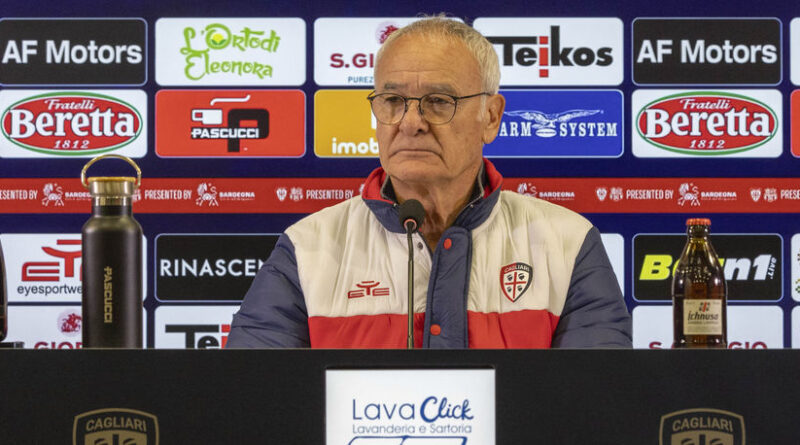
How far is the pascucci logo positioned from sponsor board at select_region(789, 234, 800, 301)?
41 cm

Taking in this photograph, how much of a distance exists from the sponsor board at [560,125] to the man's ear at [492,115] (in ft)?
5.02

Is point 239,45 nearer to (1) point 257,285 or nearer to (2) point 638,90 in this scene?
(2) point 638,90

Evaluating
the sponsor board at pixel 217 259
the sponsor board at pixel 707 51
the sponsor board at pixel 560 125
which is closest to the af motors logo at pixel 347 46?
the sponsor board at pixel 560 125

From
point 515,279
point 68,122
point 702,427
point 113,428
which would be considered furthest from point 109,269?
point 68,122

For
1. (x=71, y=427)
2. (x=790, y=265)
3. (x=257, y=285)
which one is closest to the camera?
(x=71, y=427)

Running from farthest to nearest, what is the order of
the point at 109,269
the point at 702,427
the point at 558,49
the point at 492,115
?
the point at 558,49
the point at 492,115
the point at 109,269
the point at 702,427

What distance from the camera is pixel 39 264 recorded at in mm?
3275

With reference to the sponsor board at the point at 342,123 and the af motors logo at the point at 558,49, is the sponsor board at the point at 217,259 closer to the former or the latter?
the sponsor board at the point at 342,123

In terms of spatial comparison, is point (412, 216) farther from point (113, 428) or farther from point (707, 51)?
point (707, 51)

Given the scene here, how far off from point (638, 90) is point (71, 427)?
297 cm

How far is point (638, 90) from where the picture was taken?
331 centimetres

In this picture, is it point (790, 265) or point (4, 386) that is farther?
point (790, 265)

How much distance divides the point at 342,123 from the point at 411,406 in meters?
2.68

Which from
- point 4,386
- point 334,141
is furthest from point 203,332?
point 4,386
